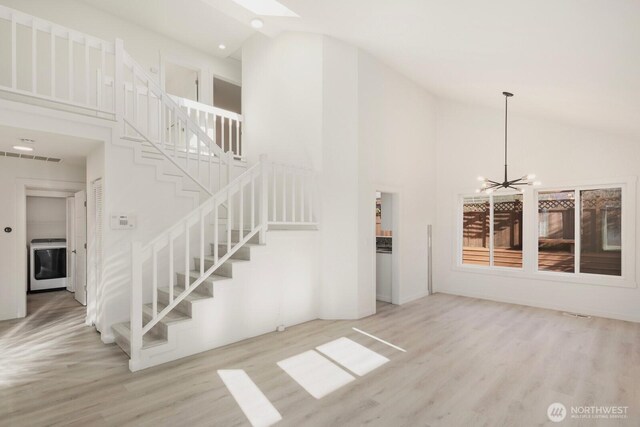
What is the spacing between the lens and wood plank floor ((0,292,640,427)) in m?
2.43

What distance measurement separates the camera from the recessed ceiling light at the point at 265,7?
4703 millimetres

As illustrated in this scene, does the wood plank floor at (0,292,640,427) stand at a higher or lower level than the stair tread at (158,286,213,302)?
lower

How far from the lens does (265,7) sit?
484 centimetres

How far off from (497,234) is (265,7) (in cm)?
731

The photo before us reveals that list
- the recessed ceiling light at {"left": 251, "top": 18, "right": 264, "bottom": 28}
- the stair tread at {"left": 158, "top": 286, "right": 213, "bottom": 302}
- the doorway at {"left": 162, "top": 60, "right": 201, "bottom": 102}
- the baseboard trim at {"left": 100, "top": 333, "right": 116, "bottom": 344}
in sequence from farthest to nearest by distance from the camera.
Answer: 1. the doorway at {"left": 162, "top": 60, "right": 201, "bottom": 102}
2. the recessed ceiling light at {"left": 251, "top": 18, "right": 264, "bottom": 28}
3. the baseboard trim at {"left": 100, "top": 333, "right": 116, "bottom": 344}
4. the stair tread at {"left": 158, "top": 286, "right": 213, "bottom": 302}

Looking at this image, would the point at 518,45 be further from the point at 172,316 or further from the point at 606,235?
the point at 172,316

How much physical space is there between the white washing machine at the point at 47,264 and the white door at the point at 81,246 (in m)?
1.28

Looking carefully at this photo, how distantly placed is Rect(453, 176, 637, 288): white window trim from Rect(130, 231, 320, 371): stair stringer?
3634 mm

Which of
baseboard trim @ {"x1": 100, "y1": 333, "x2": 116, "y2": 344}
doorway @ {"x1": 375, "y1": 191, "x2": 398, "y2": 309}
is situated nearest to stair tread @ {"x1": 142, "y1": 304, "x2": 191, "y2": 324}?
baseboard trim @ {"x1": 100, "y1": 333, "x2": 116, "y2": 344}

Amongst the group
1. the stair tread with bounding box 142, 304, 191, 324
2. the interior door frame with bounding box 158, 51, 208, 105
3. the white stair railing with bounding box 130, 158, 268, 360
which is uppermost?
the interior door frame with bounding box 158, 51, 208, 105

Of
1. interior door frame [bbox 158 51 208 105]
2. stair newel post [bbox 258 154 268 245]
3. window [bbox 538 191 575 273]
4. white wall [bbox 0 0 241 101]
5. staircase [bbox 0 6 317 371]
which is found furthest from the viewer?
interior door frame [bbox 158 51 208 105]

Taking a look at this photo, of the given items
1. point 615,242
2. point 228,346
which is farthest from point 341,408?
point 615,242

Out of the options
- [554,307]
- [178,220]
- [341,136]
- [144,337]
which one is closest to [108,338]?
[144,337]

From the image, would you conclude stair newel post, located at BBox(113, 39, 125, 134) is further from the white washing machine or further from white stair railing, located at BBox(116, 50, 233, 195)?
the white washing machine
